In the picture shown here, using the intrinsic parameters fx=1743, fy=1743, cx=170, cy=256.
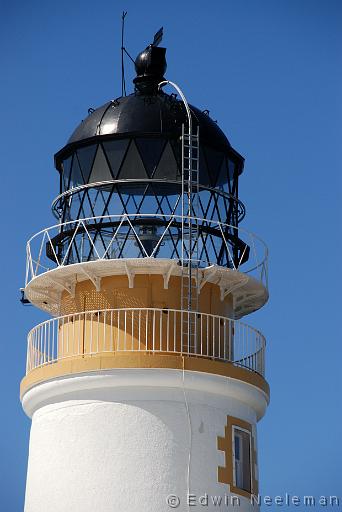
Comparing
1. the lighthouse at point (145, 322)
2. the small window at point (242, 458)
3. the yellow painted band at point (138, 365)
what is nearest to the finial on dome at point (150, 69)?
the lighthouse at point (145, 322)

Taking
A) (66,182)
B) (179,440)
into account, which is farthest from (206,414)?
(66,182)

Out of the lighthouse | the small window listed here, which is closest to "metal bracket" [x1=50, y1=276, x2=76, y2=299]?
the lighthouse

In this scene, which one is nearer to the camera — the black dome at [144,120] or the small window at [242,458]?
the small window at [242,458]

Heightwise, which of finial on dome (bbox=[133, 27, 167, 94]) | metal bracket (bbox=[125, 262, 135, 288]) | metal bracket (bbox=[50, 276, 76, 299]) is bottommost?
metal bracket (bbox=[125, 262, 135, 288])

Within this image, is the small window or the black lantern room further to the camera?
the black lantern room

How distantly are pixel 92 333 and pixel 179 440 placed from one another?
293 cm

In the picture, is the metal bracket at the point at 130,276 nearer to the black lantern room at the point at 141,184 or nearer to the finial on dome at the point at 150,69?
the black lantern room at the point at 141,184

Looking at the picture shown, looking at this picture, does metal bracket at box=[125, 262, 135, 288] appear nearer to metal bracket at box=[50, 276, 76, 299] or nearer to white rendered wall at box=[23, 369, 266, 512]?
metal bracket at box=[50, 276, 76, 299]

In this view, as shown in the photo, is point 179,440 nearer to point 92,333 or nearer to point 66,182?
point 92,333

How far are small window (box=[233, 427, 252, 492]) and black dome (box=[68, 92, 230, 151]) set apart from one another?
6090 mm

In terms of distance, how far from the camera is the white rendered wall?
34.1 m

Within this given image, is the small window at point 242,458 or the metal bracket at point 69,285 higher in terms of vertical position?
the metal bracket at point 69,285

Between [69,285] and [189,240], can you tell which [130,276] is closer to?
[189,240]

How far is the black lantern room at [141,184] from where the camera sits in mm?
35688
